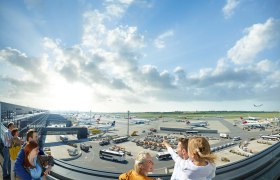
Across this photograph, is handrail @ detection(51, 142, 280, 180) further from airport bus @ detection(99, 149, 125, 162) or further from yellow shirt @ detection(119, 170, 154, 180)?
airport bus @ detection(99, 149, 125, 162)

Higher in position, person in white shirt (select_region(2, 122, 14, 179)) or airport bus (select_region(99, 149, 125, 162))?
person in white shirt (select_region(2, 122, 14, 179))

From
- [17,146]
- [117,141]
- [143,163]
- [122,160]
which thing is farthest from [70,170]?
[117,141]

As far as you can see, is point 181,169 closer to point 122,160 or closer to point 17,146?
point 17,146

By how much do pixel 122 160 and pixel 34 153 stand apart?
25.0m

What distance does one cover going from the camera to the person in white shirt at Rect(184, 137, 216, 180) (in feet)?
7.90

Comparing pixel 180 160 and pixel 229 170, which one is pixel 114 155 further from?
pixel 180 160

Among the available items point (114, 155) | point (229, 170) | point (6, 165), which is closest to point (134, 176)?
point (229, 170)

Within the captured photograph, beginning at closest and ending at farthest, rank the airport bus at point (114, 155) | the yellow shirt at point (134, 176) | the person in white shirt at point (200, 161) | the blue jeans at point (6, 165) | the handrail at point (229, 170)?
the yellow shirt at point (134, 176), the person in white shirt at point (200, 161), the handrail at point (229, 170), the blue jeans at point (6, 165), the airport bus at point (114, 155)

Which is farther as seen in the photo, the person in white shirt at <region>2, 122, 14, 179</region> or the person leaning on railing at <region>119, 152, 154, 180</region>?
the person in white shirt at <region>2, 122, 14, 179</region>

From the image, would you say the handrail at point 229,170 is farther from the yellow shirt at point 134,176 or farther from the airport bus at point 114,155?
the airport bus at point 114,155

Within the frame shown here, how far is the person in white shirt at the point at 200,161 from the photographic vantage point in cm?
241

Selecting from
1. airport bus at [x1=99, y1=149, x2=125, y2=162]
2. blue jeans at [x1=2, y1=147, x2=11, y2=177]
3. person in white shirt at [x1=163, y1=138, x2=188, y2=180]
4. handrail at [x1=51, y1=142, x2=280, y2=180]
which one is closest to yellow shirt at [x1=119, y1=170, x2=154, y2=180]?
person in white shirt at [x1=163, y1=138, x2=188, y2=180]

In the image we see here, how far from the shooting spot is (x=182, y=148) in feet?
9.63

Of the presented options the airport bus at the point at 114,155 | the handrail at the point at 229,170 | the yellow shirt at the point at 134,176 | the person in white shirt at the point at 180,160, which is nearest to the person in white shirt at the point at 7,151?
the handrail at the point at 229,170
